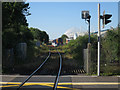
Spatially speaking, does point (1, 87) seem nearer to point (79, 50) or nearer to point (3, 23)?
point (3, 23)

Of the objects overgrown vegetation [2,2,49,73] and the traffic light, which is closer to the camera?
the traffic light

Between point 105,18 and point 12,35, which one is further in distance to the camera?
point 12,35

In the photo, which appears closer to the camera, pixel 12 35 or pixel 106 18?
pixel 106 18

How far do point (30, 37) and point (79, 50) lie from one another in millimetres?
11360

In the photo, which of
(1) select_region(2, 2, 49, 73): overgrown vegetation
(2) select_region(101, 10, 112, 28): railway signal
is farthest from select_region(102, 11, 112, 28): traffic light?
(1) select_region(2, 2, 49, 73): overgrown vegetation

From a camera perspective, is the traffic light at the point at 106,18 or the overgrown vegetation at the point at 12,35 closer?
the traffic light at the point at 106,18

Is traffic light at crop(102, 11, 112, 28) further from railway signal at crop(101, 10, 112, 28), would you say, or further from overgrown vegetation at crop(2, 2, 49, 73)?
overgrown vegetation at crop(2, 2, 49, 73)

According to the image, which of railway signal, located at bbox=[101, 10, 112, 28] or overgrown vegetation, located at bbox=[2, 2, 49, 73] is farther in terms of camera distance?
overgrown vegetation, located at bbox=[2, 2, 49, 73]

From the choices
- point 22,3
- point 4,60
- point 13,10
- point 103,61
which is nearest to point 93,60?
point 103,61

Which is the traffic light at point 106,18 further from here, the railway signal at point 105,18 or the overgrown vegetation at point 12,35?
the overgrown vegetation at point 12,35

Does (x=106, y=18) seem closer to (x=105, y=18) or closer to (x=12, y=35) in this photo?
(x=105, y=18)

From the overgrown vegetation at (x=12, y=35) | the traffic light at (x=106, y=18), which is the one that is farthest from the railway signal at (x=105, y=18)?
the overgrown vegetation at (x=12, y=35)

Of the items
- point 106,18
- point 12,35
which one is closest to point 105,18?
point 106,18

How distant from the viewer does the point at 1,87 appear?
749 centimetres
